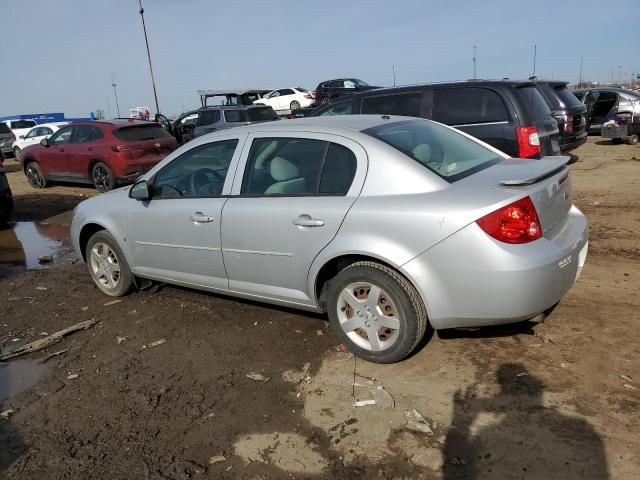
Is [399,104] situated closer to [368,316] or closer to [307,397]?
[368,316]

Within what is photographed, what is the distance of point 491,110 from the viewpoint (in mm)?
6805

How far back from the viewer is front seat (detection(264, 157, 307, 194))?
12.3 ft

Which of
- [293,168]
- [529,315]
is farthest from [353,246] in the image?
[529,315]

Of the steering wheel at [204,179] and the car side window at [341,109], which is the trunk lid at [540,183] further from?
the car side window at [341,109]

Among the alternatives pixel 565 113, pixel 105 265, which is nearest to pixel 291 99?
pixel 565 113

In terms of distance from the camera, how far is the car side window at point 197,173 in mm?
4199

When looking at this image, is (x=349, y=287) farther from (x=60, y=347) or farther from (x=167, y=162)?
(x=60, y=347)

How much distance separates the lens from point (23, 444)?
299 centimetres

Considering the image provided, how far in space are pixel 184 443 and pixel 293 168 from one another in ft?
6.41

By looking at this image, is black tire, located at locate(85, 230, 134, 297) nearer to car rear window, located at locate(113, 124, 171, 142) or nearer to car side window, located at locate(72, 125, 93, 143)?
car rear window, located at locate(113, 124, 171, 142)

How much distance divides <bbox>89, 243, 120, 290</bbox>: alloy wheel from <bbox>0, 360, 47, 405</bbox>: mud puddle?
4.10 ft

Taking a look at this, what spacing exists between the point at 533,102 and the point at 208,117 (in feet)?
39.2

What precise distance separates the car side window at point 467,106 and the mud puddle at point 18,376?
5617mm

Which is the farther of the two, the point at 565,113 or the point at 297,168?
the point at 565,113
